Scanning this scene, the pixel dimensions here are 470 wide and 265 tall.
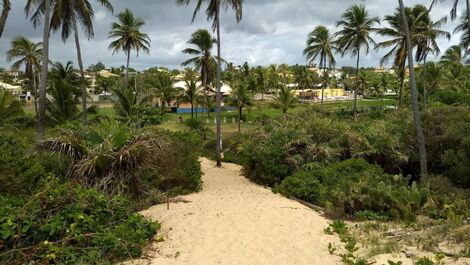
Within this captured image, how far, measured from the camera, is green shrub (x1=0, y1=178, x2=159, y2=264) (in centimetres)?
619

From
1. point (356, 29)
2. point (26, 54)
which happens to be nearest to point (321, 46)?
point (356, 29)

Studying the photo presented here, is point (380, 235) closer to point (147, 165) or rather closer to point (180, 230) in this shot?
point (180, 230)

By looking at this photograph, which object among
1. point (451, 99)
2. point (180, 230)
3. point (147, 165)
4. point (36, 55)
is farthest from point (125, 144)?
point (451, 99)

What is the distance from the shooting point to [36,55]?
3353 centimetres

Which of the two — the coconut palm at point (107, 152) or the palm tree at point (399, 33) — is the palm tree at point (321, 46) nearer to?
the palm tree at point (399, 33)

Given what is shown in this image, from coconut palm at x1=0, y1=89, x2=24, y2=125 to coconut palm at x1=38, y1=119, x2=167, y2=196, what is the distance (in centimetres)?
1553

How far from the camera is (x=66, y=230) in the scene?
21.5 feet

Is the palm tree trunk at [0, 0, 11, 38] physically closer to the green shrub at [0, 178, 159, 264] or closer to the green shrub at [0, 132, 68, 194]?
the green shrub at [0, 132, 68, 194]

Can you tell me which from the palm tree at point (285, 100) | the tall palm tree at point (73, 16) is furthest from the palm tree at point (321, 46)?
the tall palm tree at point (73, 16)

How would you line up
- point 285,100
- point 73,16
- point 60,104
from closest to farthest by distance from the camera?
point 73,16
point 60,104
point 285,100

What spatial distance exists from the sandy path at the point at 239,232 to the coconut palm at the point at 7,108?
651 inches

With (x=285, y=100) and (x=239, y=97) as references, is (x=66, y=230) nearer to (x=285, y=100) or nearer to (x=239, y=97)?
(x=239, y=97)

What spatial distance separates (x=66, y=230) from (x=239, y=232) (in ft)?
10.2

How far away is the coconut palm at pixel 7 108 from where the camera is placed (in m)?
23.4
